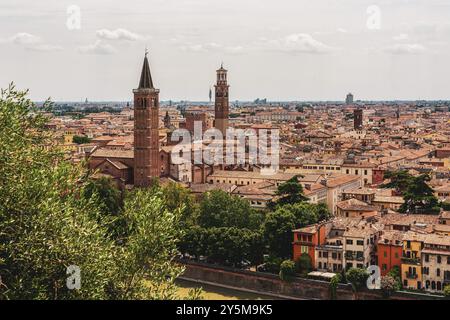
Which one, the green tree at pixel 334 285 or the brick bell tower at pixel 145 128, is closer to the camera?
the green tree at pixel 334 285

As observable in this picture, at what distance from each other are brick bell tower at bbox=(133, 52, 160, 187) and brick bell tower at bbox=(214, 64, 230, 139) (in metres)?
12.6

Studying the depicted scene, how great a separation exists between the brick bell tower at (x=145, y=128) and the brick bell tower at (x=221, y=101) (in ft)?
41.2

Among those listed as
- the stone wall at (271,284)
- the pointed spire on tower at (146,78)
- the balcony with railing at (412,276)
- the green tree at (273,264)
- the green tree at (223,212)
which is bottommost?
the stone wall at (271,284)

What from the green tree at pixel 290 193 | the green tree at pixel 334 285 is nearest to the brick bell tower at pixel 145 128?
the green tree at pixel 290 193

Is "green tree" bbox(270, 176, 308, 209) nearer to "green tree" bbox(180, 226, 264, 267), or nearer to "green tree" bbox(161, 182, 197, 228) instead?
"green tree" bbox(161, 182, 197, 228)

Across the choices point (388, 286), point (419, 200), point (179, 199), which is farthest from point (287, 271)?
point (419, 200)

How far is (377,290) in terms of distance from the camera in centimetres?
1681

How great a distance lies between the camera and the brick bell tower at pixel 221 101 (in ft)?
133

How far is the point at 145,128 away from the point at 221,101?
13.3 m

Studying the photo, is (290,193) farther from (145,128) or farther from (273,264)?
(145,128)

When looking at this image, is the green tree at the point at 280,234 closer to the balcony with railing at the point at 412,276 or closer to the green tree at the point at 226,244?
the green tree at the point at 226,244

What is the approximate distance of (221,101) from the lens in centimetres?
4056
